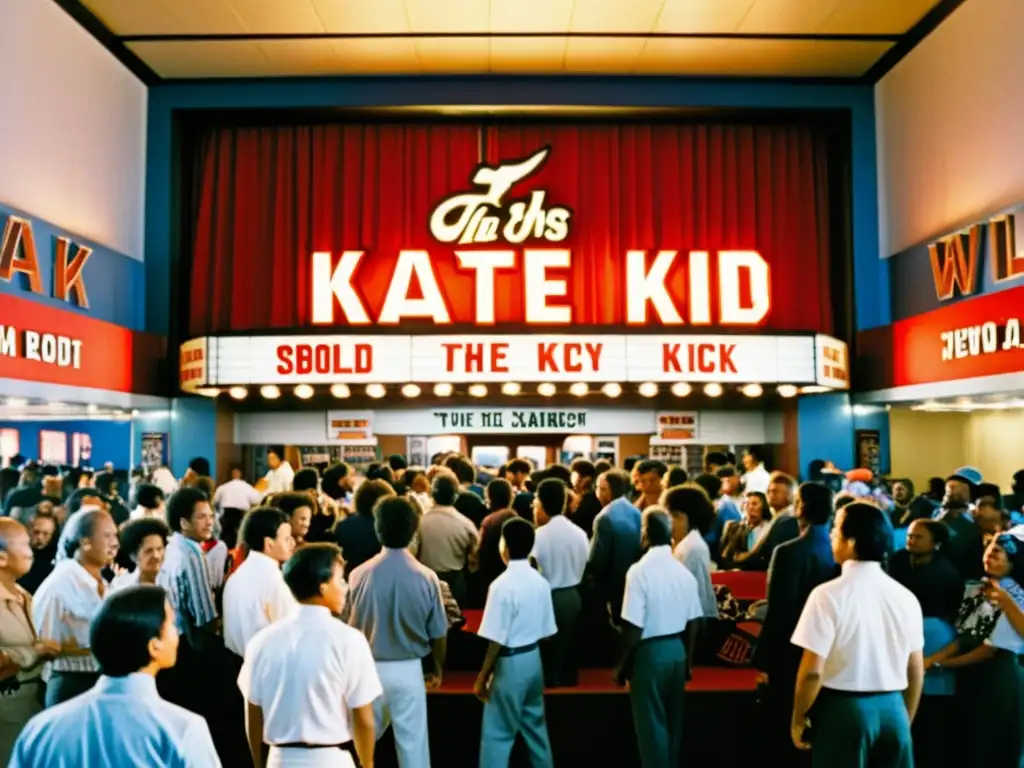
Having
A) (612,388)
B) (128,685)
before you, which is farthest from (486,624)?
(612,388)

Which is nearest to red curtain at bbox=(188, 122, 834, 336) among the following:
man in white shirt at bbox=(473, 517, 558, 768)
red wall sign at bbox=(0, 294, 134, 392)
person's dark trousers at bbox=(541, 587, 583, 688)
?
red wall sign at bbox=(0, 294, 134, 392)

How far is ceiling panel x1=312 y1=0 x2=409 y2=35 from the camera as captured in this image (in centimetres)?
1288

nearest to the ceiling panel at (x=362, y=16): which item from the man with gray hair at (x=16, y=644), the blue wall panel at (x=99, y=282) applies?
the blue wall panel at (x=99, y=282)

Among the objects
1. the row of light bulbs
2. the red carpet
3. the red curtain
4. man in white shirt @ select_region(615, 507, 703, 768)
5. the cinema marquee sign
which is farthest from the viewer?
the red curtain

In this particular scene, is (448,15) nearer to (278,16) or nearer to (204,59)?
(278,16)

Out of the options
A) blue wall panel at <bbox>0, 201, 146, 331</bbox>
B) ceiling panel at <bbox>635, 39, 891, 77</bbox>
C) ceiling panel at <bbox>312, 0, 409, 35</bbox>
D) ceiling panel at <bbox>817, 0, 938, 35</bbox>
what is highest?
ceiling panel at <bbox>312, 0, 409, 35</bbox>

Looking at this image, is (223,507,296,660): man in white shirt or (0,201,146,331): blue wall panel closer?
(223,507,296,660): man in white shirt

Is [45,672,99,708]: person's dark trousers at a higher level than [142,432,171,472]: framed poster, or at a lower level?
lower

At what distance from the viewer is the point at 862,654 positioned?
4137 mm

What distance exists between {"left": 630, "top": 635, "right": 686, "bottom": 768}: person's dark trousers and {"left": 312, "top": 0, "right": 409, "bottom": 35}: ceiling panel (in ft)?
33.5

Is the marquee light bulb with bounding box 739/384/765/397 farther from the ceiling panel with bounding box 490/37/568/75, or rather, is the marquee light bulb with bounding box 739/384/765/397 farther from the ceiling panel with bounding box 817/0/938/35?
the ceiling panel with bounding box 490/37/568/75

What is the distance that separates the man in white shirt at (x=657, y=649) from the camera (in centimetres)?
539

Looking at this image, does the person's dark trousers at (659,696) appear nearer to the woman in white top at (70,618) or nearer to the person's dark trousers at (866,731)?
the person's dark trousers at (866,731)

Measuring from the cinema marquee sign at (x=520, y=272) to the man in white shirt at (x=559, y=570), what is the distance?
25.3 ft
